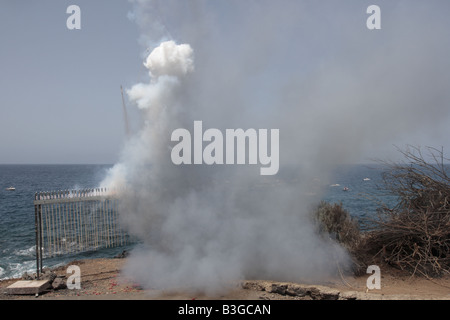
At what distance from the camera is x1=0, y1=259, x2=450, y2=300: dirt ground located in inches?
297

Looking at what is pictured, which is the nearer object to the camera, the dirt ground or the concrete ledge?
the dirt ground

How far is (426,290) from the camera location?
810 centimetres

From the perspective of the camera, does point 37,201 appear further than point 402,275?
Yes

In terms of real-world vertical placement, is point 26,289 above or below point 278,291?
below

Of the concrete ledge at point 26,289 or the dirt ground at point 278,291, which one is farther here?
the concrete ledge at point 26,289

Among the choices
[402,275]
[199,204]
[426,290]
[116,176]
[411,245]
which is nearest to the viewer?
[426,290]

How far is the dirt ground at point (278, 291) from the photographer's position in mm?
7551

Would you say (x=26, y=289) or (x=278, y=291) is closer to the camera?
(x=278, y=291)

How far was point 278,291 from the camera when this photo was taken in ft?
25.9

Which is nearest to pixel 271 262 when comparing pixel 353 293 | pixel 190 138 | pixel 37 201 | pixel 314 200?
pixel 353 293

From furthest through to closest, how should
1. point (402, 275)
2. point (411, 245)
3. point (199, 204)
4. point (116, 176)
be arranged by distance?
point (116, 176) → point (199, 204) → point (411, 245) → point (402, 275)

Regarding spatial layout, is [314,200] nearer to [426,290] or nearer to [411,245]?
[411,245]

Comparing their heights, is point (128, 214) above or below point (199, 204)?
below

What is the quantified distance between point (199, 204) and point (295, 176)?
459 cm
